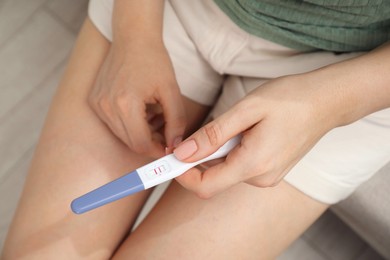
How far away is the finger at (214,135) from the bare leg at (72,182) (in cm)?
18

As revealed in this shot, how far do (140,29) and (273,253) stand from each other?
0.35 meters

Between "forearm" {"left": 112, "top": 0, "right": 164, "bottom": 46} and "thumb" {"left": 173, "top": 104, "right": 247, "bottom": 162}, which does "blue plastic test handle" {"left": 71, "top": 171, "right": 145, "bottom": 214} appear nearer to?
"thumb" {"left": 173, "top": 104, "right": 247, "bottom": 162}

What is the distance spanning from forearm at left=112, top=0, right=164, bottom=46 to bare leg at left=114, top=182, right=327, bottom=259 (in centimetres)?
22

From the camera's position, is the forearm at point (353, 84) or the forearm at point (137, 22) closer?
the forearm at point (353, 84)

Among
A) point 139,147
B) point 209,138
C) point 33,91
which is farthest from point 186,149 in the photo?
point 33,91

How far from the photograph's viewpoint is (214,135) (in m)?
0.48

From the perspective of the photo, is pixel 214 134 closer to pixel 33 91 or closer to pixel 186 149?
pixel 186 149

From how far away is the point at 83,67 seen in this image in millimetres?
678

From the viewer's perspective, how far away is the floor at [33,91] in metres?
1.01

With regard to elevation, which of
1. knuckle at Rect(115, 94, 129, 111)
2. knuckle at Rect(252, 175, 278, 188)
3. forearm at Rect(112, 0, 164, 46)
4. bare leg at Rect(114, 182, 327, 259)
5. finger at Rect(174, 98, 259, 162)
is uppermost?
forearm at Rect(112, 0, 164, 46)

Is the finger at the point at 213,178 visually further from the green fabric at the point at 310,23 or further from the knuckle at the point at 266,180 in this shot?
the green fabric at the point at 310,23

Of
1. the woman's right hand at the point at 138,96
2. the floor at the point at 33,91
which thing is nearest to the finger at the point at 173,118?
the woman's right hand at the point at 138,96

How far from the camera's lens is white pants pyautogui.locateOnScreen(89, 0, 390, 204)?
1.97 feet

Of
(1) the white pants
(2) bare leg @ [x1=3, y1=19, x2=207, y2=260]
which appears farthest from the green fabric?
(2) bare leg @ [x1=3, y1=19, x2=207, y2=260]
